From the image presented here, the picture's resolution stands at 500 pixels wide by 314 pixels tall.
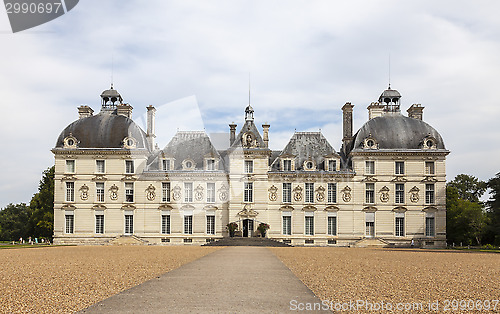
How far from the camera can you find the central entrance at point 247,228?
43938 mm

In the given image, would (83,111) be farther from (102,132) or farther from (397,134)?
(397,134)

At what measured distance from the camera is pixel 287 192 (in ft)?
147

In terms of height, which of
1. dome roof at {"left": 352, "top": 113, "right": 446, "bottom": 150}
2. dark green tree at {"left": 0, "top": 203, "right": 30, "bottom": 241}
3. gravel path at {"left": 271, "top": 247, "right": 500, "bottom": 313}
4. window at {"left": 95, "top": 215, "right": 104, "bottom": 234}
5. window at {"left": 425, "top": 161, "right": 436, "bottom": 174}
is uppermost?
dome roof at {"left": 352, "top": 113, "right": 446, "bottom": 150}

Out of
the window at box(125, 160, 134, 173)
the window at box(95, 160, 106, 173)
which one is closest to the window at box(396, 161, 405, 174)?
the window at box(125, 160, 134, 173)

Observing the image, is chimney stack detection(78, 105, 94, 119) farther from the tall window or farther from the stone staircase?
the tall window

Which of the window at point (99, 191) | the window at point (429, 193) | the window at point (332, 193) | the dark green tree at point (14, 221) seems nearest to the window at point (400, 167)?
the window at point (429, 193)

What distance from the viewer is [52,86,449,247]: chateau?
4422cm

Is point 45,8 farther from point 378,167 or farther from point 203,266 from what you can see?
point 378,167

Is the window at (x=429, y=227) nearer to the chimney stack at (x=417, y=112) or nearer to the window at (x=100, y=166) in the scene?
the chimney stack at (x=417, y=112)

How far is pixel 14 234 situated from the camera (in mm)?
62438

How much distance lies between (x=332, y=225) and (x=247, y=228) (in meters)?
7.03

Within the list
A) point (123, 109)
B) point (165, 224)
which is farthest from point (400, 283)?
point (123, 109)

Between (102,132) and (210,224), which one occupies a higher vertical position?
(102,132)

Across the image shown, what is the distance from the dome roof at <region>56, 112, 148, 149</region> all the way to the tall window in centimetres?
2193
